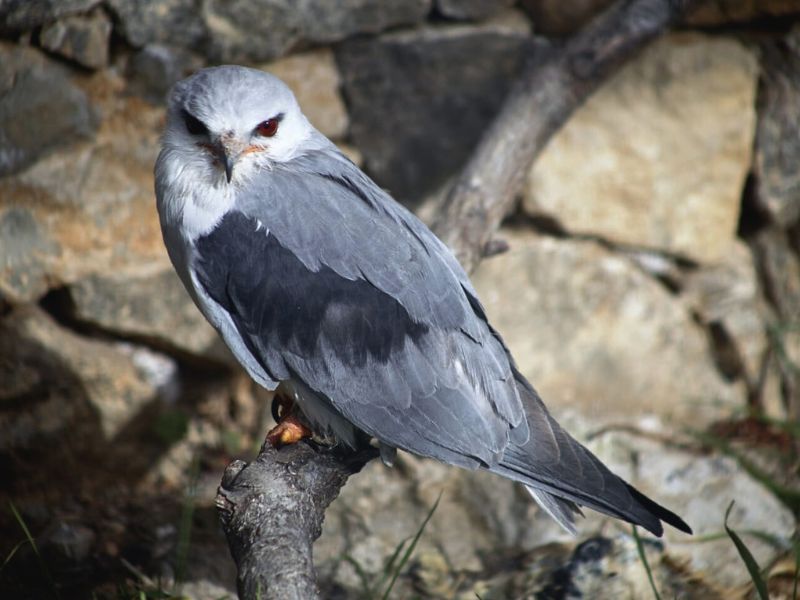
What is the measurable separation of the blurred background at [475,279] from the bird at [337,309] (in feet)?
2.48

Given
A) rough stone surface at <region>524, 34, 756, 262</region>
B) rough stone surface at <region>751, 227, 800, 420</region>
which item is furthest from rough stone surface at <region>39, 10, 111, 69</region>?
rough stone surface at <region>751, 227, 800, 420</region>

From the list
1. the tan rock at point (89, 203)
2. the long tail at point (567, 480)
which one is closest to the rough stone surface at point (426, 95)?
the tan rock at point (89, 203)

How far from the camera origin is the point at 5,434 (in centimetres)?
359

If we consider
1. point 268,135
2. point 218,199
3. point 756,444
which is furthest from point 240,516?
point 756,444

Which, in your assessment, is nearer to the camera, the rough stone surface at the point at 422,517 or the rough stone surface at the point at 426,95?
the rough stone surface at the point at 422,517

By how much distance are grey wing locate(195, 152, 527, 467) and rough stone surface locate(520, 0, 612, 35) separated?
5.61 feet

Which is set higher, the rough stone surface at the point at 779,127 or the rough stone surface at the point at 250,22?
the rough stone surface at the point at 250,22

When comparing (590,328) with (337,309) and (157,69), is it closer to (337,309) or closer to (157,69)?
(337,309)

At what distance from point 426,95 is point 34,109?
1.59 metres

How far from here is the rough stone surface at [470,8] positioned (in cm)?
385

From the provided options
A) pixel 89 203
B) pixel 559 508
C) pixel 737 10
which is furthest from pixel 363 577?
pixel 737 10

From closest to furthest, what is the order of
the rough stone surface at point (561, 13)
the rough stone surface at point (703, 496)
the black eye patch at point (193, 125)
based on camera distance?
the black eye patch at point (193, 125) < the rough stone surface at point (703, 496) < the rough stone surface at point (561, 13)

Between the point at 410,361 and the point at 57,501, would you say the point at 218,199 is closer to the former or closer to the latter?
the point at 410,361

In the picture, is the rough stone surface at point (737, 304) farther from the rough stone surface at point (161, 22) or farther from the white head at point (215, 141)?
the rough stone surface at point (161, 22)
